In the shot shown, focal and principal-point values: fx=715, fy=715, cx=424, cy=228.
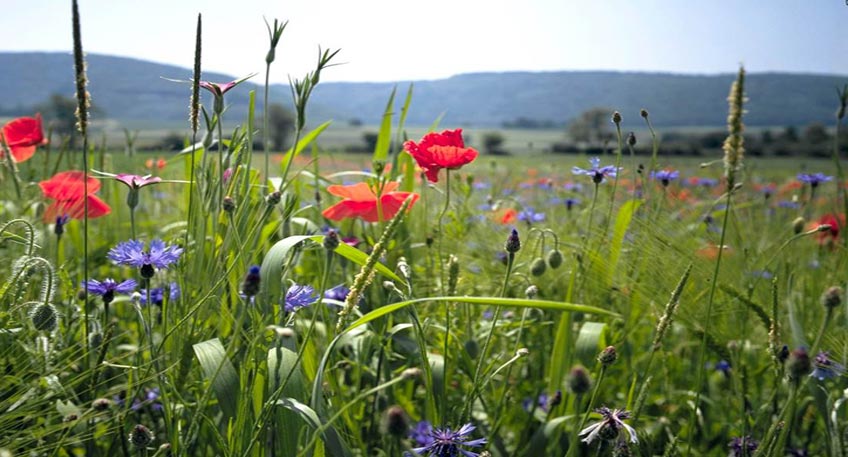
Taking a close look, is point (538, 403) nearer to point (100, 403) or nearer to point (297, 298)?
point (297, 298)

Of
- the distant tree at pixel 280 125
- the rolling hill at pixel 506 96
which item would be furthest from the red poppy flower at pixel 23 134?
the rolling hill at pixel 506 96

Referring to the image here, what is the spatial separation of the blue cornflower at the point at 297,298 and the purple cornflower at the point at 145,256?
0.14 m

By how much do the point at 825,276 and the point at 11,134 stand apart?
1.63 metres

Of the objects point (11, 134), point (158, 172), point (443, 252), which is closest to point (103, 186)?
point (158, 172)

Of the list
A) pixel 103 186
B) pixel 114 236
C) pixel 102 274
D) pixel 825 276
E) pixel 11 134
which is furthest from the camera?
pixel 103 186

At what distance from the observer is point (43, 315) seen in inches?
29.8

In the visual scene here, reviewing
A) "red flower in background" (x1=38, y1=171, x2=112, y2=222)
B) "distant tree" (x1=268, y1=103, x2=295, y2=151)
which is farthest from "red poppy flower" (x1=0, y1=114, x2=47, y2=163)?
"distant tree" (x1=268, y1=103, x2=295, y2=151)

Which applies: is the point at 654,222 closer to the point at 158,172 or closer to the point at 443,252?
the point at 443,252

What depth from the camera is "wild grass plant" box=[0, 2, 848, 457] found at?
72 centimetres

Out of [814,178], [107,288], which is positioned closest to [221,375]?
[107,288]

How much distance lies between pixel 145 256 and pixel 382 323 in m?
0.42

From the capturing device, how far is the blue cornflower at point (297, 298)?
79cm

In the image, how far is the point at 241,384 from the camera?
2.58ft

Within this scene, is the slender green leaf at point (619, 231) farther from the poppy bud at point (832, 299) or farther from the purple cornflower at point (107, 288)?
the purple cornflower at point (107, 288)
